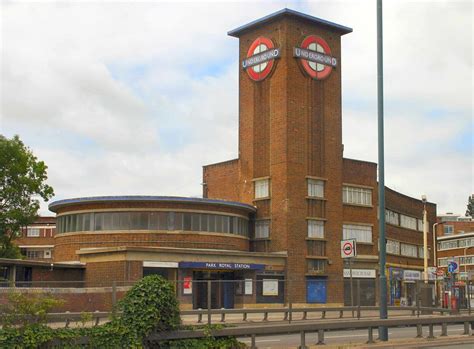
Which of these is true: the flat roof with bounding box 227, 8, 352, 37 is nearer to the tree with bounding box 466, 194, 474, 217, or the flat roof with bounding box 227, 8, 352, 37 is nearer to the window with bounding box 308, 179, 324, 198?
the window with bounding box 308, 179, 324, 198

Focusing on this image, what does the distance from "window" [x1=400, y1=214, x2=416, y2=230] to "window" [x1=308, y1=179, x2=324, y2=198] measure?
15.1 metres

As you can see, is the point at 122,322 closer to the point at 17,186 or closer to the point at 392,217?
the point at 17,186

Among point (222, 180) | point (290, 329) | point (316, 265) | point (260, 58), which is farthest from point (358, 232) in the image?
point (290, 329)

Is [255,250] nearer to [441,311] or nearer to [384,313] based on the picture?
[441,311]

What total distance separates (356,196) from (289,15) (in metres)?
15.8

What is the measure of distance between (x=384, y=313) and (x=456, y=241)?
10559 cm

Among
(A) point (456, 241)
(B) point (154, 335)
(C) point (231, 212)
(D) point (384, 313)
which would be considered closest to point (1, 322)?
(B) point (154, 335)

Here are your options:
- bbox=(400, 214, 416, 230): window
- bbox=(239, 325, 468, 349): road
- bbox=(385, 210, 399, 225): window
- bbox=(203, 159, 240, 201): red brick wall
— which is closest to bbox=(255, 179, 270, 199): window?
bbox=(203, 159, 240, 201): red brick wall

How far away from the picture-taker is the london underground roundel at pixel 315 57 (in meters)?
57.3

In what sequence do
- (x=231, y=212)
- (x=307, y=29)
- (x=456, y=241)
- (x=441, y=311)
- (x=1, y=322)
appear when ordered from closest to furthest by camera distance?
1. (x=1, y=322)
2. (x=441, y=311)
3. (x=231, y=212)
4. (x=307, y=29)
5. (x=456, y=241)

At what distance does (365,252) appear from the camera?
2356 inches

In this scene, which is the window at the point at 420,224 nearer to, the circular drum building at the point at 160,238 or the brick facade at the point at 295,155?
the brick facade at the point at 295,155

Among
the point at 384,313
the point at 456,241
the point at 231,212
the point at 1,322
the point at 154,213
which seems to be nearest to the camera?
the point at 1,322

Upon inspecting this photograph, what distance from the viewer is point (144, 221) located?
50312mm
